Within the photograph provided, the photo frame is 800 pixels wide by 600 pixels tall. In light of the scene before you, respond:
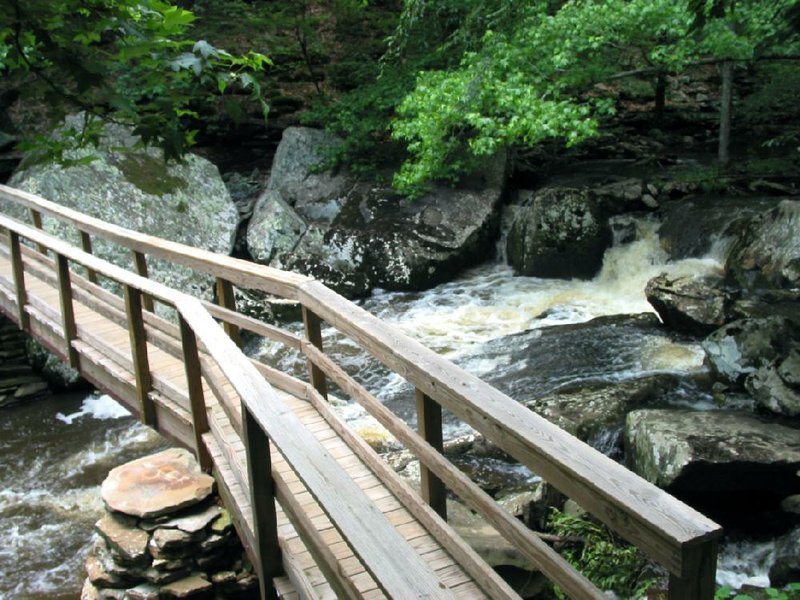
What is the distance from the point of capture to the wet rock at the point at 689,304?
756cm

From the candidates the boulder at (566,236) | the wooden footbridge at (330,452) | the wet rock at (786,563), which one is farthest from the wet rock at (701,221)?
the wooden footbridge at (330,452)

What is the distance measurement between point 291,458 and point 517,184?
414 inches

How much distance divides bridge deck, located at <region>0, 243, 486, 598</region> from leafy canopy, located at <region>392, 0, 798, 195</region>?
5272mm

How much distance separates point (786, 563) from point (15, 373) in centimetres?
805

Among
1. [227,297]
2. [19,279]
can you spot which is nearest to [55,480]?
[19,279]

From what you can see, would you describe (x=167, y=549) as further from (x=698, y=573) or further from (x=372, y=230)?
(x=372, y=230)

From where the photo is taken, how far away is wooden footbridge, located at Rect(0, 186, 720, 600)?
1647 mm

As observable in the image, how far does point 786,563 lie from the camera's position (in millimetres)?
4258

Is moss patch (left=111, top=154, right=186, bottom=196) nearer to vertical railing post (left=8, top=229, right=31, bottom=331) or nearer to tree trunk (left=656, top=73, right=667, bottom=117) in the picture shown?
vertical railing post (left=8, top=229, right=31, bottom=331)

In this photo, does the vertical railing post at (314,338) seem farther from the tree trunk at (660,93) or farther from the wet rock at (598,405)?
the tree trunk at (660,93)

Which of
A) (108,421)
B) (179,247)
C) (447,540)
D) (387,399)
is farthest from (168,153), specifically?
(108,421)

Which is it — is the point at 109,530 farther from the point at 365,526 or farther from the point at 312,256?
the point at 312,256

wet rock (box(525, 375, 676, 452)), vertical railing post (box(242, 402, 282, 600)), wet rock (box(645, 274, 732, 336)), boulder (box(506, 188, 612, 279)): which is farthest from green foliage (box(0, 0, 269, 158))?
boulder (box(506, 188, 612, 279))

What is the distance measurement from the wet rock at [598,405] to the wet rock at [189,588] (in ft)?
9.69
